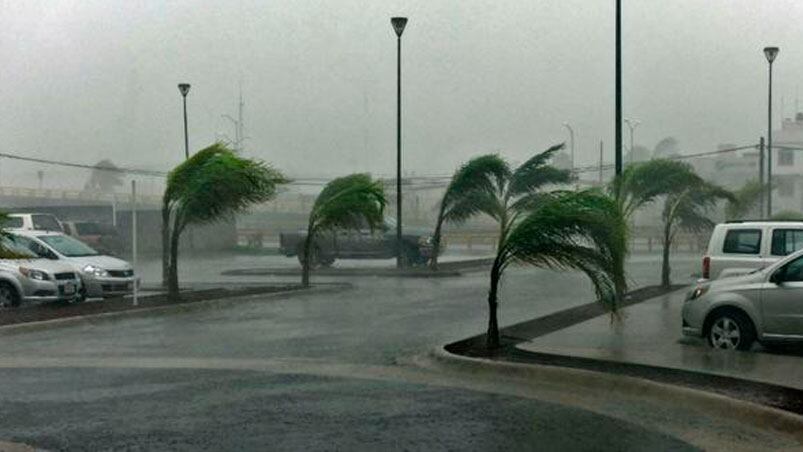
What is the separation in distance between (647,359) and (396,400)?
3594 millimetres

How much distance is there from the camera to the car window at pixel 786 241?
1628cm

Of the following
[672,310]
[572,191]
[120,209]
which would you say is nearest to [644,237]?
[120,209]

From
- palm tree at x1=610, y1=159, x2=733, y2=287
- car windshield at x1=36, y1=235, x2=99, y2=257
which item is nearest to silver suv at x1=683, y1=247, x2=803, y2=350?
palm tree at x1=610, y1=159, x2=733, y2=287

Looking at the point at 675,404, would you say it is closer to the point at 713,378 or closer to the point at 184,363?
the point at 713,378

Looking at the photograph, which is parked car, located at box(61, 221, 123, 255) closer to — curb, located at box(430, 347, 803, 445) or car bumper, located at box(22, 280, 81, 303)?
car bumper, located at box(22, 280, 81, 303)

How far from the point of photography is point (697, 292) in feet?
44.8

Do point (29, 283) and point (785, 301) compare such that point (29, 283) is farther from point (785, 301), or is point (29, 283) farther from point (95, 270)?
point (785, 301)

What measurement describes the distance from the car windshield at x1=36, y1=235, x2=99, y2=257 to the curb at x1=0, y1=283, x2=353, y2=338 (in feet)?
11.2

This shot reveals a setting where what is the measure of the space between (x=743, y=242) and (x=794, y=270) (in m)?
3.92

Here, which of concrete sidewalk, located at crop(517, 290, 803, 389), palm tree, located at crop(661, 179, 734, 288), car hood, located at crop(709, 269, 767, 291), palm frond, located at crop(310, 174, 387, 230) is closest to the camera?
concrete sidewalk, located at crop(517, 290, 803, 389)

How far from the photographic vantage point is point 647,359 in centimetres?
1207

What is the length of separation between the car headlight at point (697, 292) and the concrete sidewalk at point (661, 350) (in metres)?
0.62

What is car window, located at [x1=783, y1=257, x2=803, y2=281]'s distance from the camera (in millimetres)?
12641

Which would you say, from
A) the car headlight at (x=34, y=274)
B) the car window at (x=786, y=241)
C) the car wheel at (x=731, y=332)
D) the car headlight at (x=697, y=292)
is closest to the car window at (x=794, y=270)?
the car wheel at (x=731, y=332)
